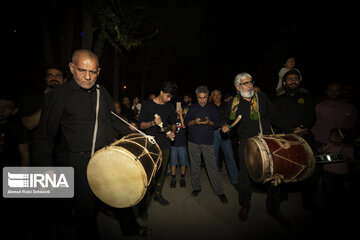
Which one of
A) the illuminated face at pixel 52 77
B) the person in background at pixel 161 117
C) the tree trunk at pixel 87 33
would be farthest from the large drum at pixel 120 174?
the tree trunk at pixel 87 33

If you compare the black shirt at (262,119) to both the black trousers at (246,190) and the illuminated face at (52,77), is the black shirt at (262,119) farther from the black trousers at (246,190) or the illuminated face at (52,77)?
the illuminated face at (52,77)

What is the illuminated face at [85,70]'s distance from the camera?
6.66 ft

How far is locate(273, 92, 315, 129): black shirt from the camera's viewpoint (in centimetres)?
327

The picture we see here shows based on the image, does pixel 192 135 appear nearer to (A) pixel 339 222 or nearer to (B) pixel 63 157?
(B) pixel 63 157

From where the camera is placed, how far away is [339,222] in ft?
9.77

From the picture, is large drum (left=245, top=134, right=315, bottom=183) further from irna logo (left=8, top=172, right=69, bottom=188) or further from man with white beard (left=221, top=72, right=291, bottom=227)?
irna logo (left=8, top=172, right=69, bottom=188)

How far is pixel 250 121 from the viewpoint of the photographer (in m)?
3.07

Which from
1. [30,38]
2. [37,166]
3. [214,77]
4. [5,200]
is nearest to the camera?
[37,166]

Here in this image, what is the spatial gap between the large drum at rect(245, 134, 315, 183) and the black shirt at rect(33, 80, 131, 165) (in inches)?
84.0

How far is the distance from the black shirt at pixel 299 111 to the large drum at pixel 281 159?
0.90 metres

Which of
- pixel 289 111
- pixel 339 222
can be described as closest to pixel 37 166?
pixel 289 111

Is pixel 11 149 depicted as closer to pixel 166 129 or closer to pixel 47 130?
pixel 47 130

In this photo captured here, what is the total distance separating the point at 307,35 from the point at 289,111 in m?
11.7

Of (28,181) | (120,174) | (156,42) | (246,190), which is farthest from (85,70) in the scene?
(156,42)
